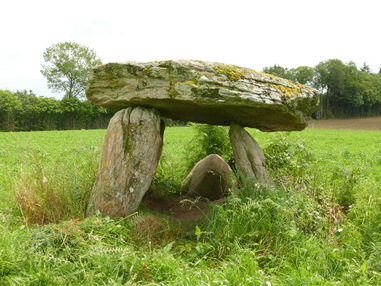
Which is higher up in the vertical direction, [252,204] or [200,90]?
[200,90]

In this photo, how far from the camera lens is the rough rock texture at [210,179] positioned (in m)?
7.41

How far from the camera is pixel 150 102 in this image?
5918 mm

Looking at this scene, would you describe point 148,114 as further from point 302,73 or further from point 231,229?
point 302,73

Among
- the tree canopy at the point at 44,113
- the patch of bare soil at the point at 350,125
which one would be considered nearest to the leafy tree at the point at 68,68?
the tree canopy at the point at 44,113

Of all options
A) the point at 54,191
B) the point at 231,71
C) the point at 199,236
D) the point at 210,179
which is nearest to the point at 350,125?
the point at 210,179

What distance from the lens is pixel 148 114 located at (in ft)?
19.8

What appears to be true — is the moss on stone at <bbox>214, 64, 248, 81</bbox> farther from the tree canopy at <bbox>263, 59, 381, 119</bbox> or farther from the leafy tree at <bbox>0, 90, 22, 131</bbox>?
the tree canopy at <bbox>263, 59, 381, 119</bbox>

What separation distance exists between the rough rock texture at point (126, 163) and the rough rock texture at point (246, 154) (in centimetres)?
179

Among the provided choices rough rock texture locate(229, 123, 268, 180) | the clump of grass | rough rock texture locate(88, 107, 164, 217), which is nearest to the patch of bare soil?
rough rock texture locate(229, 123, 268, 180)

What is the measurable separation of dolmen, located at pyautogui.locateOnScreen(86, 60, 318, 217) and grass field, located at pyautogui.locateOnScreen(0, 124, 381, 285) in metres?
0.59

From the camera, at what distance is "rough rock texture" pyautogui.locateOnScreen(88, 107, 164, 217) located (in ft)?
18.1

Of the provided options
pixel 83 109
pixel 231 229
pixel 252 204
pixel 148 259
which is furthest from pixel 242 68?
pixel 83 109

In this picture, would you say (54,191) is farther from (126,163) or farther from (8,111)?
(8,111)

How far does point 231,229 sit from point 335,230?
6.93ft
